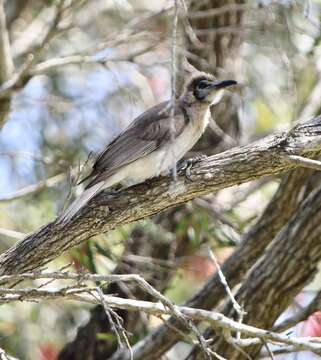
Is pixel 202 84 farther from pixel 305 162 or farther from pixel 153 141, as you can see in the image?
pixel 305 162

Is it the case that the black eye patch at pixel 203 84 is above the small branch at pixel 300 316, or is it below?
above

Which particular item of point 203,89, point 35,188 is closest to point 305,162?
point 203,89

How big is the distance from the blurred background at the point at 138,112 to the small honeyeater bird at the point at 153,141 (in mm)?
588

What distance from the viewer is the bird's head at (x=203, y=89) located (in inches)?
215

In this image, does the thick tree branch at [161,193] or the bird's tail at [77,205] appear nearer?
the thick tree branch at [161,193]

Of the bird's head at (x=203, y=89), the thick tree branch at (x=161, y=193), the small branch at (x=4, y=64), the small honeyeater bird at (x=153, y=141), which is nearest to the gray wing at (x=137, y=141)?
the small honeyeater bird at (x=153, y=141)

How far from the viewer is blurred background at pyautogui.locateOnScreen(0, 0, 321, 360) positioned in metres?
6.30

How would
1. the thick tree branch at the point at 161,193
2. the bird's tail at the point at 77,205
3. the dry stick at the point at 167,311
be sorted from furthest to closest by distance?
the bird's tail at the point at 77,205 < the thick tree branch at the point at 161,193 < the dry stick at the point at 167,311

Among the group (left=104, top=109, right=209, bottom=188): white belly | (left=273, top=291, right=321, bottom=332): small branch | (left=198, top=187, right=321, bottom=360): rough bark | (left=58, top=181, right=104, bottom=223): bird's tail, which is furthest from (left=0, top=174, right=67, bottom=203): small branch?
(left=273, top=291, right=321, bottom=332): small branch

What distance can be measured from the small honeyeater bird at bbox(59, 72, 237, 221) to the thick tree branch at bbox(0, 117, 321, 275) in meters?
0.20

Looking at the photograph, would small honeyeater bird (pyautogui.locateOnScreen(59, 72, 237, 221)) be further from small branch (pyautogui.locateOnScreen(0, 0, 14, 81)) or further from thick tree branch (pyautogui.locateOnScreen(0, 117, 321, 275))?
small branch (pyautogui.locateOnScreen(0, 0, 14, 81))

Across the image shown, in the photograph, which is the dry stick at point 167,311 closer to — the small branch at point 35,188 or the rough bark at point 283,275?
the rough bark at point 283,275

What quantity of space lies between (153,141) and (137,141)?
9cm

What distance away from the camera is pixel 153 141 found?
510cm
